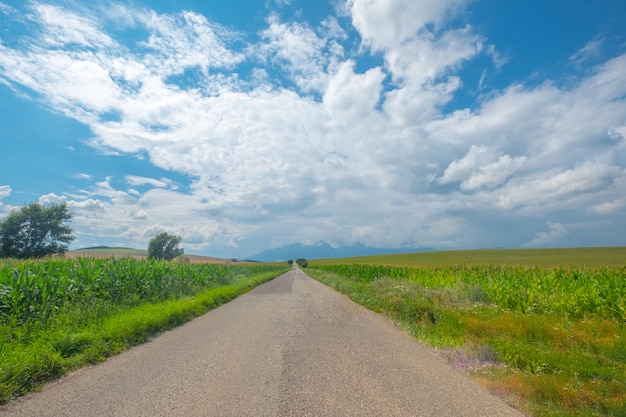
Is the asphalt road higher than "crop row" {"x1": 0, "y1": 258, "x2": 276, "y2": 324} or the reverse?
the reverse

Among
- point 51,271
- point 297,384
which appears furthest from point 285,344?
point 51,271

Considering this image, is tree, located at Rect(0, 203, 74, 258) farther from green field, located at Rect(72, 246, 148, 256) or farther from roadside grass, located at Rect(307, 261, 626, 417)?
roadside grass, located at Rect(307, 261, 626, 417)

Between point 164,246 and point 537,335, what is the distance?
307ft

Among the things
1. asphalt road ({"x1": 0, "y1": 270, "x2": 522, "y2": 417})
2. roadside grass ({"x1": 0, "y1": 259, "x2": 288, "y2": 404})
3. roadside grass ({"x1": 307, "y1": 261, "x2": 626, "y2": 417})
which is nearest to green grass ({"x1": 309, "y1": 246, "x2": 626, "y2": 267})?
roadside grass ({"x1": 307, "y1": 261, "x2": 626, "y2": 417})

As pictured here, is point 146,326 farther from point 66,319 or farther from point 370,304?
point 370,304

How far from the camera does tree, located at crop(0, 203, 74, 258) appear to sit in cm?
4406

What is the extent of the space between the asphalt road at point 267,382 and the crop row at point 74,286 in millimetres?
3394

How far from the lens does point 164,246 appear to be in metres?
89.4

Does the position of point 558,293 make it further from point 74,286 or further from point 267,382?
point 74,286

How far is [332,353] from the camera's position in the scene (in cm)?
730

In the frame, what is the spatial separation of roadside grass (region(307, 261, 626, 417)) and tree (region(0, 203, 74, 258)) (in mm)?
52203

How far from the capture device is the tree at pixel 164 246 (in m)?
87.9

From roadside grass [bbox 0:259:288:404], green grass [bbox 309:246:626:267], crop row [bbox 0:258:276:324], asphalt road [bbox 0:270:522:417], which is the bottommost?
asphalt road [bbox 0:270:522:417]

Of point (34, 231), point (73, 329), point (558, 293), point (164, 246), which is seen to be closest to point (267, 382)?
point (73, 329)
